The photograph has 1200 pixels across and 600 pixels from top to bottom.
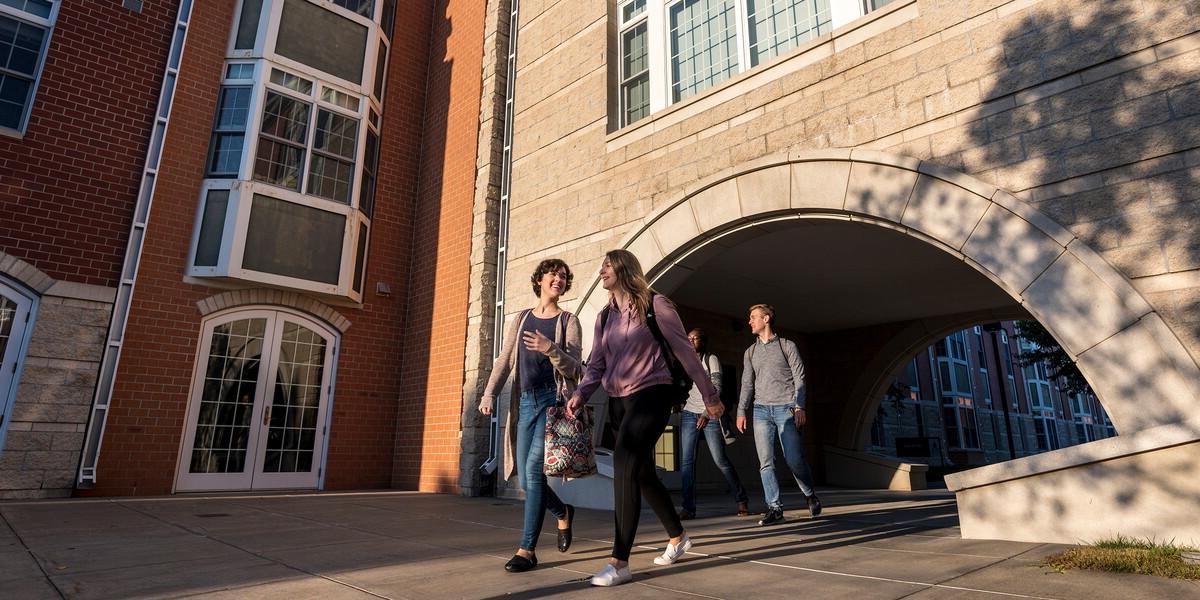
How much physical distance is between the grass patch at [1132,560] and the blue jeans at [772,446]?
2092 mm

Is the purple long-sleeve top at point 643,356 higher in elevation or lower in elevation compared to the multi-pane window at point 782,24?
lower

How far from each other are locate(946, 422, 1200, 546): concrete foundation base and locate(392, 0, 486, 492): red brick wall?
7023mm

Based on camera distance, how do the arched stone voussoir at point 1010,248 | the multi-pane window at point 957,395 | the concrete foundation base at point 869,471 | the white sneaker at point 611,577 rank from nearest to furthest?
1. the white sneaker at point 611,577
2. the arched stone voussoir at point 1010,248
3. the concrete foundation base at point 869,471
4. the multi-pane window at point 957,395

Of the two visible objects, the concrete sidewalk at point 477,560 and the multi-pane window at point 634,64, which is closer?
the concrete sidewalk at point 477,560

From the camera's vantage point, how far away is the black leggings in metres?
3.24

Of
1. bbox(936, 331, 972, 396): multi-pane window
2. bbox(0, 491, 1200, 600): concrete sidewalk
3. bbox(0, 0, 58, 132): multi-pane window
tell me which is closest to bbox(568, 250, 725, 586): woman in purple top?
bbox(0, 491, 1200, 600): concrete sidewalk

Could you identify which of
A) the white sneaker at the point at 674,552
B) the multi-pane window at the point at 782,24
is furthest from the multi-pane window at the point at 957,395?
the white sneaker at the point at 674,552

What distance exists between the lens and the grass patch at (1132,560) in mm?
3061

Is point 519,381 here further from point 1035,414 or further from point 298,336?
point 1035,414

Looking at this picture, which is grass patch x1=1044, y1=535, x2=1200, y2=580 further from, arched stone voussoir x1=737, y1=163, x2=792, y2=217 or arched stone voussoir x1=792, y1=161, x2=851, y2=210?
arched stone voussoir x1=737, y1=163, x2=792, y2=217

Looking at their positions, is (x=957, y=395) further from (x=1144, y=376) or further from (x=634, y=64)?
(x=1144, y=376)

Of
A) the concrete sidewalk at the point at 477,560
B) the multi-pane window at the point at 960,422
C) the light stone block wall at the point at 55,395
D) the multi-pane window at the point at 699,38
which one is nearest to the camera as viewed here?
the concrete sidewalk at the point at 477,560

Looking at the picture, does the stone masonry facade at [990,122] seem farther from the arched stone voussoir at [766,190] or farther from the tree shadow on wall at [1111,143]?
the arched stone voussoir at [766,190]

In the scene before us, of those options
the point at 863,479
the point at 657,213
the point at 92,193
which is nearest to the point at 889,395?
the point at 863,479
